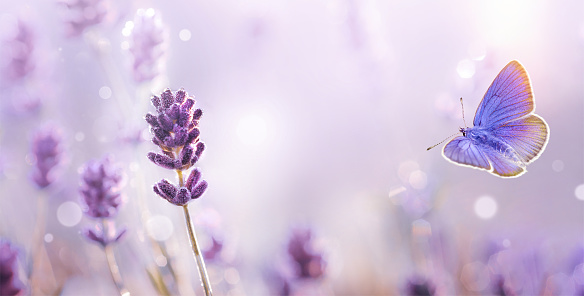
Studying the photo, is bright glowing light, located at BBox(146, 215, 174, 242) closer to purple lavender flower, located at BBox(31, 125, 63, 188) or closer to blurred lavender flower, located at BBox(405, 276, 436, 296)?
purple lavender flower, located at BBox(31, 125, 63, 188)

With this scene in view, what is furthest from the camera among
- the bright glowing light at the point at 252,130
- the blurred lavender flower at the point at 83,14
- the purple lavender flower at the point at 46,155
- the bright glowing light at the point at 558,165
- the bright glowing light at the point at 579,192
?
the bright glowing light at the point at 252,130

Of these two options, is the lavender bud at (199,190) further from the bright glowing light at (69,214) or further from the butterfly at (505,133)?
the bright glowing light at (69,214)

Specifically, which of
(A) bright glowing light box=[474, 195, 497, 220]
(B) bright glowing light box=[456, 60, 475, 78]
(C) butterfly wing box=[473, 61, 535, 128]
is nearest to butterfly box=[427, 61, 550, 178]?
(C) butterfly wing box=[473, 61, 535, 128]

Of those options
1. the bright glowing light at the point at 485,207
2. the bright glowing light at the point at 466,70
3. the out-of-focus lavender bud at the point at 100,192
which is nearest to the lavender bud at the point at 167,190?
the out-of-focus lavender bud at the point at 100,192

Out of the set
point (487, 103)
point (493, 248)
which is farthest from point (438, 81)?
point (487, 103)

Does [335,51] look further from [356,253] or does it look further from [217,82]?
[356,253]

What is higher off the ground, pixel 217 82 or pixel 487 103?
pixel 217 82

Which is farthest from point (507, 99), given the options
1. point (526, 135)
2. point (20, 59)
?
point (20, 59)
